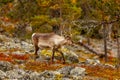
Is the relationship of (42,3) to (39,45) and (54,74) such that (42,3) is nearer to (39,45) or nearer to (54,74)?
(39,45)

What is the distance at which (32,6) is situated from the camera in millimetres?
54812

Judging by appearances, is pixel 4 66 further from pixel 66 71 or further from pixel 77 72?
pixel 77 72

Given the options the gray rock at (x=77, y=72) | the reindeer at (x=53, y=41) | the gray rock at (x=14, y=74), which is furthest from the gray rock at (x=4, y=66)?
the reindeer at (x=53, y=41)

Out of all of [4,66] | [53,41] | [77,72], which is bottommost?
[77,72]

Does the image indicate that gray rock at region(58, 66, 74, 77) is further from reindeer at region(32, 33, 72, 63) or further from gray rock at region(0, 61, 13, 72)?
reindeer at region(32, 33, 72, 63)

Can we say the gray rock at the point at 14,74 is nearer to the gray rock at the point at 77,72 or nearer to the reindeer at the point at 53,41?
the gray rock at the point at 77,72

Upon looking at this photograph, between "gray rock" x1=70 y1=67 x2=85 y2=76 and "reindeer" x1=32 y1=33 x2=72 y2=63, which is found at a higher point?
"reindeer" x1=32 y1=33 x2=72 y2=63

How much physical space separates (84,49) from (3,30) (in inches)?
530

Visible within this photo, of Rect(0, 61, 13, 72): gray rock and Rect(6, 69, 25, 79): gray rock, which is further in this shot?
Rect(0, 61, 13, 72): gray rock

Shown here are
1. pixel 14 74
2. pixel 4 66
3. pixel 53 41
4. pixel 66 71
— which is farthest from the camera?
pixel 53 41

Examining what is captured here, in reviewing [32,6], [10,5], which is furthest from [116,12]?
[10,5]

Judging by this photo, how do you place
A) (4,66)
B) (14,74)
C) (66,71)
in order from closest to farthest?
(14,74) → (4,66) → (66,71)

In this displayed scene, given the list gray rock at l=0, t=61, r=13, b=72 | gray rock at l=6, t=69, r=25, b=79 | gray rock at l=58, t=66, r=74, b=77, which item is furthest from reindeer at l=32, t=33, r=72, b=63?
gray rock at l=6, t=69, r=25, b=79

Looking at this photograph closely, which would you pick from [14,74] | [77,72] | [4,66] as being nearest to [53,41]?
[77,72]
